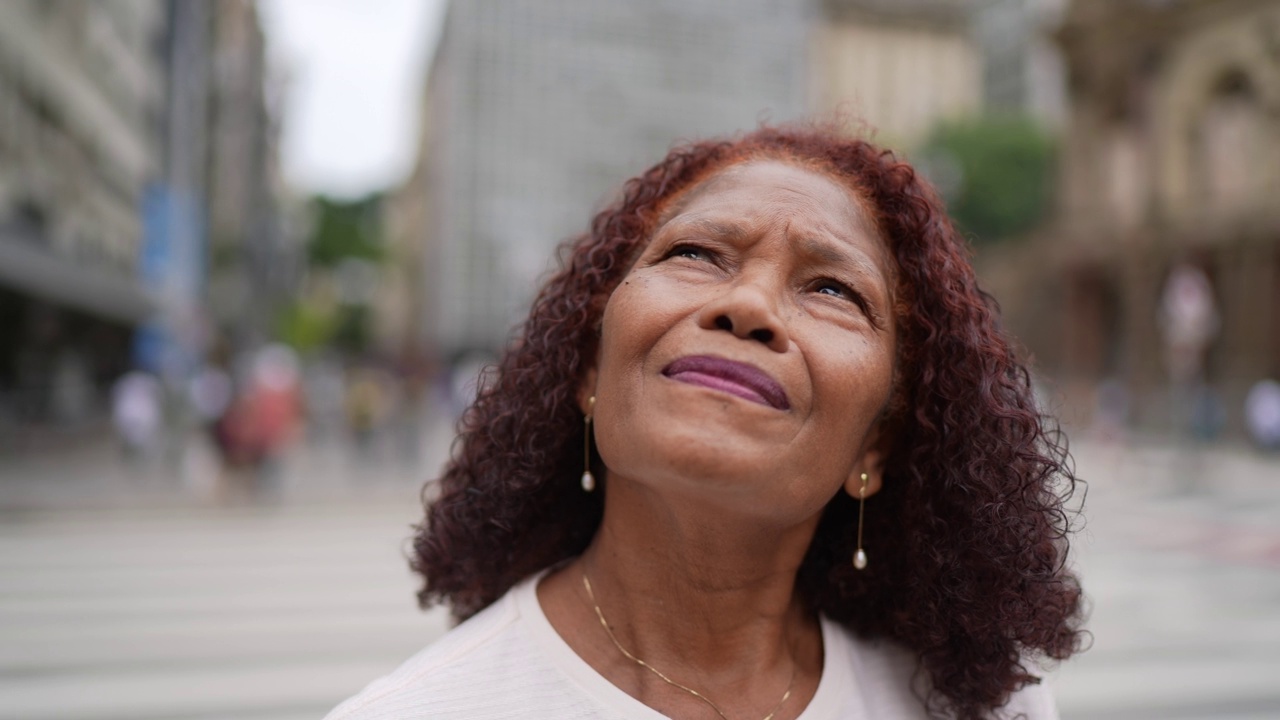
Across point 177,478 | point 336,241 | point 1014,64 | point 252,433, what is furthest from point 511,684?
point 336,241

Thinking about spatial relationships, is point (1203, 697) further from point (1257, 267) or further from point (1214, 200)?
point (1214, 200)

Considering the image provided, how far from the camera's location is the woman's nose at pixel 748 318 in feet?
5.18

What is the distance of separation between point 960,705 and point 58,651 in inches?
257

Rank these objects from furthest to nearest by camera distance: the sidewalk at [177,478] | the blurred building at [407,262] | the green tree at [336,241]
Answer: the green tree at [336,241] < the blurred building at [407,262] < the sidewalk at [177,478]

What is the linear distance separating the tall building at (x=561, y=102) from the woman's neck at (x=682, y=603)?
2241 inches

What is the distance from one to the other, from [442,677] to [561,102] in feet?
203

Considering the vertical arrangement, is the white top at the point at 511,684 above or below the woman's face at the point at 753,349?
below

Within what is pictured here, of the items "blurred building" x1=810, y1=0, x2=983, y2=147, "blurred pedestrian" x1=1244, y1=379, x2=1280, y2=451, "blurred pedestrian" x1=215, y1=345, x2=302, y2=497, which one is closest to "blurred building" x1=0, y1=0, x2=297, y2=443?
"blurred pedestrian" x1=215, y1=345, x2=302, y2=497

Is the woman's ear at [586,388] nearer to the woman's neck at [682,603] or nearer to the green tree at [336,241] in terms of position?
the woman's neck at [682,603]

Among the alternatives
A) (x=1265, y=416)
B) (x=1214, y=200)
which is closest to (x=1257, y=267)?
(x=1214, y=200)

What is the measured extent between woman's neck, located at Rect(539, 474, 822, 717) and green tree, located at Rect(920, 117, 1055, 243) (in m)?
60.2

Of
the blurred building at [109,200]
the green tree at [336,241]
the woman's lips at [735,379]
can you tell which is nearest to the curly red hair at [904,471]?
the woman's lips at [735,379]

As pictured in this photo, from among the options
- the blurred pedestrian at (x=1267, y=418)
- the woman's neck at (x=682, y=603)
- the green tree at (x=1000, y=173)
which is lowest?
the woman's neck at (x=682, y=603)

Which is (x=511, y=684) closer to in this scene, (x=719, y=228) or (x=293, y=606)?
(x=719, y=228)
